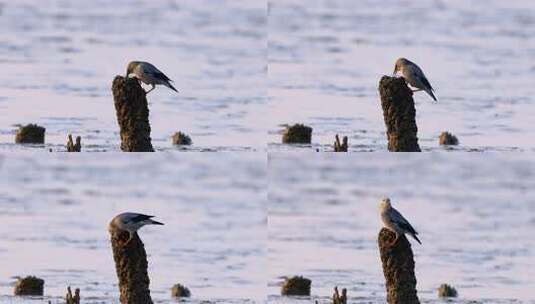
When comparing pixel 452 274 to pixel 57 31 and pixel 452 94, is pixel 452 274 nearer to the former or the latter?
pixel 452 94

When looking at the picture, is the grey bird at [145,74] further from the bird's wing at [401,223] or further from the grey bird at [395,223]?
the bird's wing at [401,223]

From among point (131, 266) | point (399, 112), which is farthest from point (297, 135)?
point (131, 266)

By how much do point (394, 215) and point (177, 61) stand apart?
162ft

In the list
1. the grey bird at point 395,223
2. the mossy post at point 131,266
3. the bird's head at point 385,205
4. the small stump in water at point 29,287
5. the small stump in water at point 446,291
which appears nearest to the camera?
the grey bird at point 395,223

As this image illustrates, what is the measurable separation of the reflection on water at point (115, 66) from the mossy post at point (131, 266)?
550 inches

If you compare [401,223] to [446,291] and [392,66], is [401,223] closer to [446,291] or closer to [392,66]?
[446,291]

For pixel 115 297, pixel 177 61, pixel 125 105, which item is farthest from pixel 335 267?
pixel 177 61

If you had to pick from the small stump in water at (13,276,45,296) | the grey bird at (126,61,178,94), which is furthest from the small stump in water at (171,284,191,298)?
the grey bird at (126,61,178,94)

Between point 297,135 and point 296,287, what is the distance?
385cm

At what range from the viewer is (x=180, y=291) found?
135 ft

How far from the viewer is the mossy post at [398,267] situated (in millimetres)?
28203

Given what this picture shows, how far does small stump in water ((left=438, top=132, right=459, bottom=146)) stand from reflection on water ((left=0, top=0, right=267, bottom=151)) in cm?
508

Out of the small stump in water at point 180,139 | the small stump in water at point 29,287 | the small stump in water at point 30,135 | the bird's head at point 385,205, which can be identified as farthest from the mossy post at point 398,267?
the small stump in water at point 180,139

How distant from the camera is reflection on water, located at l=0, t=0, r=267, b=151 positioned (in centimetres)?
5028
